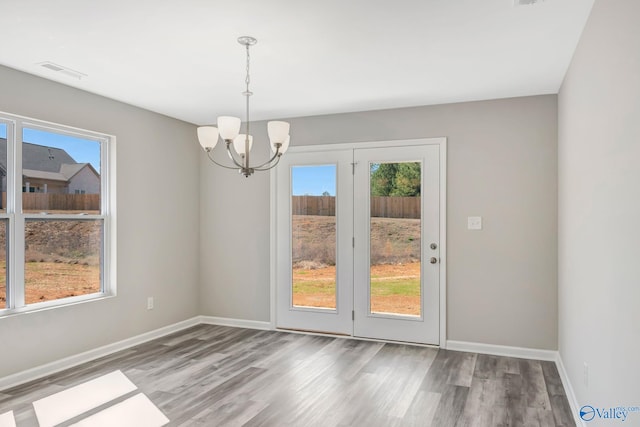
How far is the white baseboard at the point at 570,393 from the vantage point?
2.90 metres

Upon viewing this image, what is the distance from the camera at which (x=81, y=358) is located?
411 cm

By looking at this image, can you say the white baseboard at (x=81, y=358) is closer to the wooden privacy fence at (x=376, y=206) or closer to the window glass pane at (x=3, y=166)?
the window glass pane at (x=3, y=166)

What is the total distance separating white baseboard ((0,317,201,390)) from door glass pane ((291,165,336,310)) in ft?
4.87

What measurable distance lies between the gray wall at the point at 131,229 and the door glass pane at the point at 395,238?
2259 mm

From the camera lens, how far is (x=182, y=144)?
17.8ft

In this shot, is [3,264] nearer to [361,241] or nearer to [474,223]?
[361,241]

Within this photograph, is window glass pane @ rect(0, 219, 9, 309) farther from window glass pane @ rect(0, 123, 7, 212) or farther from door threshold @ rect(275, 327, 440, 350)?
door threshold @ rect(275, 327, 440, 350)

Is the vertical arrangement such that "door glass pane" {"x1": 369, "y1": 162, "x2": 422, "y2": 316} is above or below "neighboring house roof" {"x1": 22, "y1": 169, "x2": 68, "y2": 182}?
below

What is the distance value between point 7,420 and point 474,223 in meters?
4.06

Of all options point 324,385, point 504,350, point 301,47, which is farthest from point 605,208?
→ point 504,350

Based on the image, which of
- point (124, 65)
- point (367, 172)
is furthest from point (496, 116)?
point (124, 65)

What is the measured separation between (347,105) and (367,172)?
744 mm

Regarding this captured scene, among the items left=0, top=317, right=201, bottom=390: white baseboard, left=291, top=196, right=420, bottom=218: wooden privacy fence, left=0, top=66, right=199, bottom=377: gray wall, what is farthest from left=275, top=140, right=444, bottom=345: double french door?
left=0, top=317, right=201, bottom=390: white baseboard

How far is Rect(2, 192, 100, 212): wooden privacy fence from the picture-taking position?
3760mm
